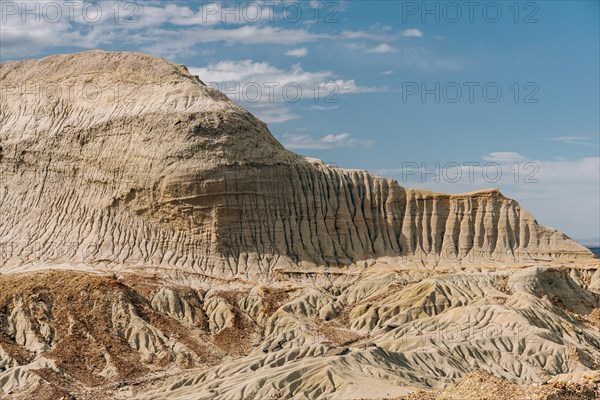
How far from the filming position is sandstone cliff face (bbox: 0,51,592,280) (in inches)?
2977

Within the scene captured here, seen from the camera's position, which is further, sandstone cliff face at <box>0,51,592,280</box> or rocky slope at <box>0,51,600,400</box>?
sandstone cliff face at <box>0,51,592,280</box>

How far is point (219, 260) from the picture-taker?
74.9 meters

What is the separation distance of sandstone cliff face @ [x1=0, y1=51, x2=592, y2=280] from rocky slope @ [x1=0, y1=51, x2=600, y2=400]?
14 cm

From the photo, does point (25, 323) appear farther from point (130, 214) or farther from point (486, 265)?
point (486, 265)

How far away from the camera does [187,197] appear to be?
75500mm

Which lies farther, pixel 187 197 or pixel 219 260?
pixel 187 197

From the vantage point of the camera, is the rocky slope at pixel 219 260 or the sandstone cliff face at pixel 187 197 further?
the sandstone cliff face at pixel 187 197

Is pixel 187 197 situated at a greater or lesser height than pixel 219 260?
greater

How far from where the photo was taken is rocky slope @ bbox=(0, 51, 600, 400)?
58375 mm

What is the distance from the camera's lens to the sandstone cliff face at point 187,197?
7562cm

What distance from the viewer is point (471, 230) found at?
8231cm

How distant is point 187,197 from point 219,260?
5.13m

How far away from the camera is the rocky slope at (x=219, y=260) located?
58375 millimetres

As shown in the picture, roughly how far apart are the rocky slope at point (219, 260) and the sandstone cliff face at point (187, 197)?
14cm
